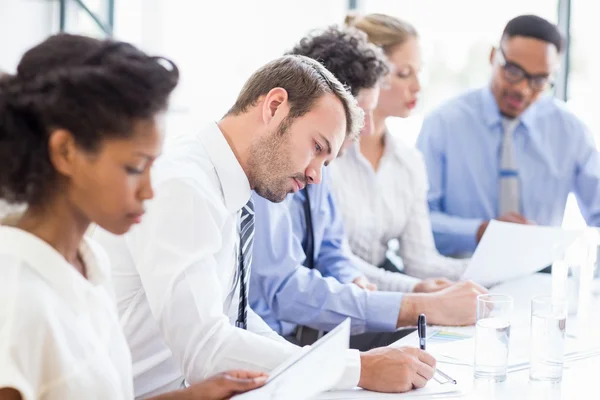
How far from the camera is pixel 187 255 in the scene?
1356mm

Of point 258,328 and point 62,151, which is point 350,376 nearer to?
point 258,328

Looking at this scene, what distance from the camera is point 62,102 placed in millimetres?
933

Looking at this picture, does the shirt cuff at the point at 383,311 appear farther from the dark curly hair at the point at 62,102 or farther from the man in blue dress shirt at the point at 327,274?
the dark curly hair at the point at 62,102

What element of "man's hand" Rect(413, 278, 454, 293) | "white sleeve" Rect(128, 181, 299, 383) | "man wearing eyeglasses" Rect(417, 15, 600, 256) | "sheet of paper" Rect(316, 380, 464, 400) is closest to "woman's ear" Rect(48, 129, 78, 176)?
"white sleeve" Rect(128, 181, 299, 383)

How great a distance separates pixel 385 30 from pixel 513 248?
34.3 inches

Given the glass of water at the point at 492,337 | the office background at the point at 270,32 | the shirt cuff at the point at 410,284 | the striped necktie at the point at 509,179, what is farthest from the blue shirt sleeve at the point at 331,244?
the office background at the point at 270,32

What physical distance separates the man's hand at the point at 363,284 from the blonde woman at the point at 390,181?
0.35 metres

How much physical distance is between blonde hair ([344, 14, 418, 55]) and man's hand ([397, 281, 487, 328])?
39.3 inches

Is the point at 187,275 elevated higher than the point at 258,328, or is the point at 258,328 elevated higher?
the point at 187,275

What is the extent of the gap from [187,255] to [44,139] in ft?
1.50

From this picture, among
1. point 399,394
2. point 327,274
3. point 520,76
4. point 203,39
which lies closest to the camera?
point 399,394

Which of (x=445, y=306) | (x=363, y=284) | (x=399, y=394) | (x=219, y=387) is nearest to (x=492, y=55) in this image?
(x=363, y=284)

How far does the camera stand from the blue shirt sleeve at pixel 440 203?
9.20 feet

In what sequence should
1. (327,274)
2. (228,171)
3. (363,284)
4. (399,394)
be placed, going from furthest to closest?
(327,274), (363,284), (228,171), (399,394)
